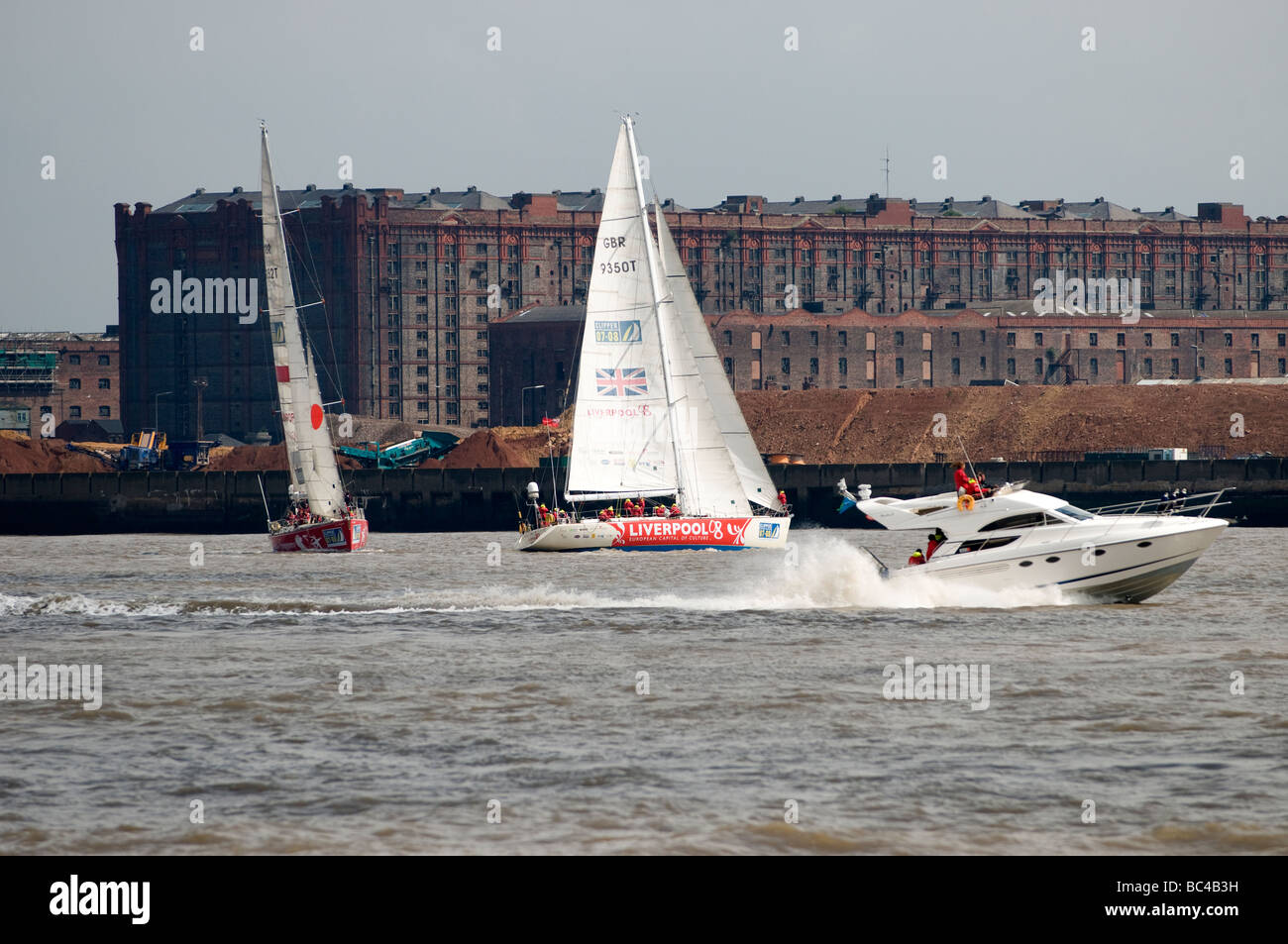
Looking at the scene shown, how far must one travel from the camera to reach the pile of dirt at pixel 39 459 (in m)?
102

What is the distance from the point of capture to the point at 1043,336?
5659 inches

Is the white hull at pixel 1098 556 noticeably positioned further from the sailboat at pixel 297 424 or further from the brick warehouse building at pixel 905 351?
the brick warehouse building at pixel 905 351

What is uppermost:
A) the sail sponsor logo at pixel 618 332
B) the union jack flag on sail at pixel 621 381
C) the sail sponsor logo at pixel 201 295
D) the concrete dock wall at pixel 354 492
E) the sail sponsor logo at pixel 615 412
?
the sail sponsor logo at pixel 201 295

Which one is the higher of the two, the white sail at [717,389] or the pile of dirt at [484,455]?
the white sail at [717,389]

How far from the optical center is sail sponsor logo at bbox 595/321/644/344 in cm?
5281

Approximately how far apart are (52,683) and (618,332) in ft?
105

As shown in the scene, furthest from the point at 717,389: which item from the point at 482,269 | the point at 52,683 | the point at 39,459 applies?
the point at 482,269

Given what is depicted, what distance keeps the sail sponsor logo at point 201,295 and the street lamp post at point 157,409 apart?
7.19m

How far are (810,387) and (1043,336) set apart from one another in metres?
20.4

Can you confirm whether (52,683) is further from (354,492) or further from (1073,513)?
(354,492)

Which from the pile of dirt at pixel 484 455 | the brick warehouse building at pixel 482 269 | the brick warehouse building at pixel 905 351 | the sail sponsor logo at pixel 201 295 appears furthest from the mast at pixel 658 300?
A: the sail sponsor logo at pixel 201 295

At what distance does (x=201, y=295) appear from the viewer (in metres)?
150

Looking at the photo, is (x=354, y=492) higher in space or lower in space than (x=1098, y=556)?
lower

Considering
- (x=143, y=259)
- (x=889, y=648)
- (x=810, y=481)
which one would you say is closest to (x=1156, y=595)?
(x=889, y=648)
